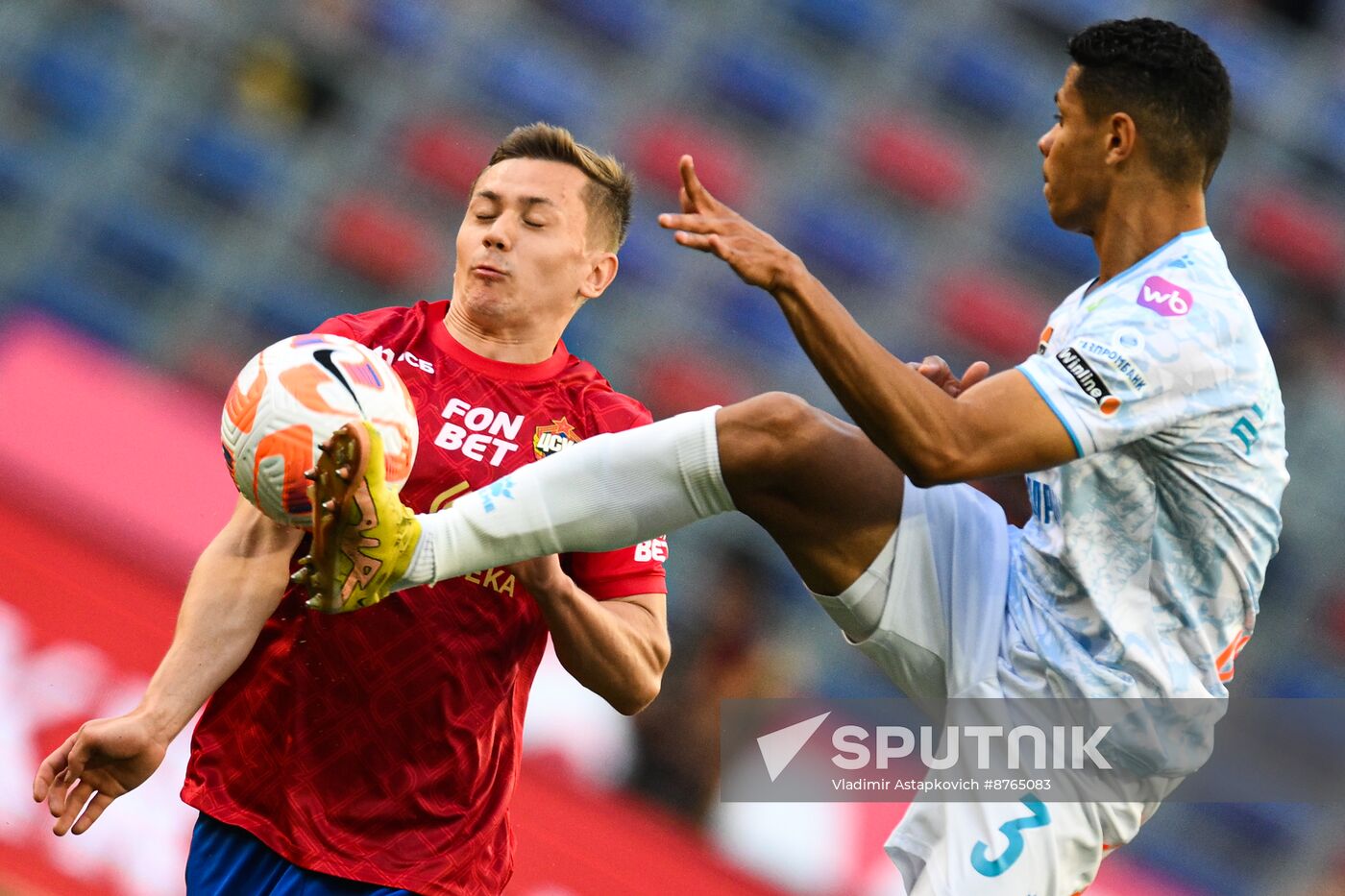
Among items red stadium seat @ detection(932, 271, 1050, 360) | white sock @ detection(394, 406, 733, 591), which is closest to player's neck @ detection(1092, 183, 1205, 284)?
white sock @ detection(394, 406, 733, 591)

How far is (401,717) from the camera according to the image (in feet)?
9.17

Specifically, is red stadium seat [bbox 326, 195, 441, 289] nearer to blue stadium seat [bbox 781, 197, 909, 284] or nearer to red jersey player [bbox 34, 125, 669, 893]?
blue stadium seat [bbox 781, 197, 909, 284]

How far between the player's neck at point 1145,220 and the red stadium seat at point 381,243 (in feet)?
12.8

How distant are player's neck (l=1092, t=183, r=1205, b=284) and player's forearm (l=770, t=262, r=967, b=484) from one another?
Answer: 1.63ft

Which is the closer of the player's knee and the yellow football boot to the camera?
the yellow football boot

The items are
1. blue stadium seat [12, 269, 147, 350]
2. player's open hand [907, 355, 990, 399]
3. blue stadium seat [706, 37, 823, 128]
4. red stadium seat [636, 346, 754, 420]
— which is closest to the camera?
player's open hand [907, 355, 990, 399]

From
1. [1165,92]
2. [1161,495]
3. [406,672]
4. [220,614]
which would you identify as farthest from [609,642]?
[1165,92]

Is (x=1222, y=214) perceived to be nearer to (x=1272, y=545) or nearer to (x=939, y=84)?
(x=939, y=84)

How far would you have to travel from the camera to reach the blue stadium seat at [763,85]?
6.68 metres

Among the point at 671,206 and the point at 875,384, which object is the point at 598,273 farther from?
the point at 671,206

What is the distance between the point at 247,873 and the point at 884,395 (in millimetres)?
1364

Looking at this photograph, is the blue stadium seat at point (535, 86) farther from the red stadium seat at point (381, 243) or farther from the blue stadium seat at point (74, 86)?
the blue stadium seat at point (74, 86)

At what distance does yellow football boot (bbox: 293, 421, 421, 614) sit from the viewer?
7.59 ft

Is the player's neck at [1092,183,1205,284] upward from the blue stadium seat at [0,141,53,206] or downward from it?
upward
